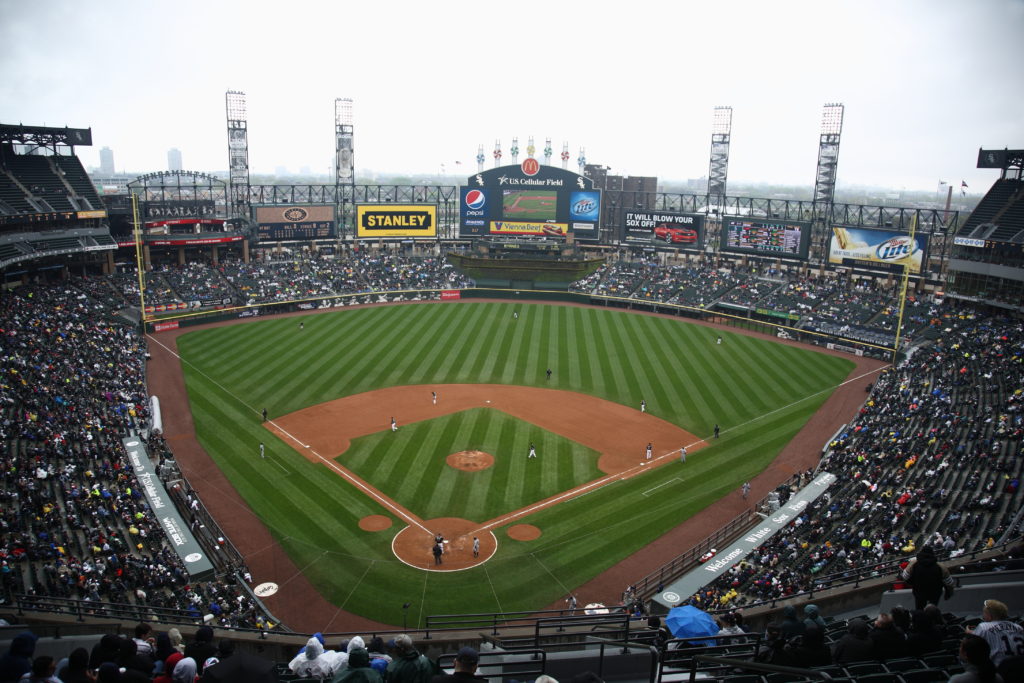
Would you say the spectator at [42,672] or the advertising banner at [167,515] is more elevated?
the spectator at [42,672]

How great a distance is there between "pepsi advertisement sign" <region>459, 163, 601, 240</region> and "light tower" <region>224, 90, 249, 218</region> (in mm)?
23389

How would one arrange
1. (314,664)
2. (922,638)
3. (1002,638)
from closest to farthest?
(1002,638)
(922,638)
(314,664)

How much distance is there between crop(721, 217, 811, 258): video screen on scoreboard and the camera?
214 feet

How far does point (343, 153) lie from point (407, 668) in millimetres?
79369

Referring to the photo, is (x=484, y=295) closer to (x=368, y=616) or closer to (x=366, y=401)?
(x=366, y=401)

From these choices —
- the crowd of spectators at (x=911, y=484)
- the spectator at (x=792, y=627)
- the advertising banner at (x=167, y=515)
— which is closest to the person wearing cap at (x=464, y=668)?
the spectator at (x=792, y=627)

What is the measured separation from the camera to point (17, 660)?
722 cm

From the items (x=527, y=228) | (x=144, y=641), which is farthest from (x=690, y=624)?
(x=527, y=228)

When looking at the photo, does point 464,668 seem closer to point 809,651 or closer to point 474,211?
point 809,651

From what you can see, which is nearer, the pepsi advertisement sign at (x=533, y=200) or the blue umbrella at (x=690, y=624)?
the blue umbrella at (x=690, y=624)

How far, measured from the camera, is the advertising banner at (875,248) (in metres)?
57.4

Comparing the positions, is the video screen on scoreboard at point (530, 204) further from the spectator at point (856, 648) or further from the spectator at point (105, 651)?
the spectator at point (105, 651)

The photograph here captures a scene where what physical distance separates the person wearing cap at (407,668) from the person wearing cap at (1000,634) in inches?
245

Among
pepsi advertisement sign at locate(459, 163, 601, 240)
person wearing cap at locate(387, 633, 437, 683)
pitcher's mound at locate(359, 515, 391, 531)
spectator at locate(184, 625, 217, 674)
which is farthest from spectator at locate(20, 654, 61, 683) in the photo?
pepsi advertisement sign at locate(459, 163, 601, 240)
